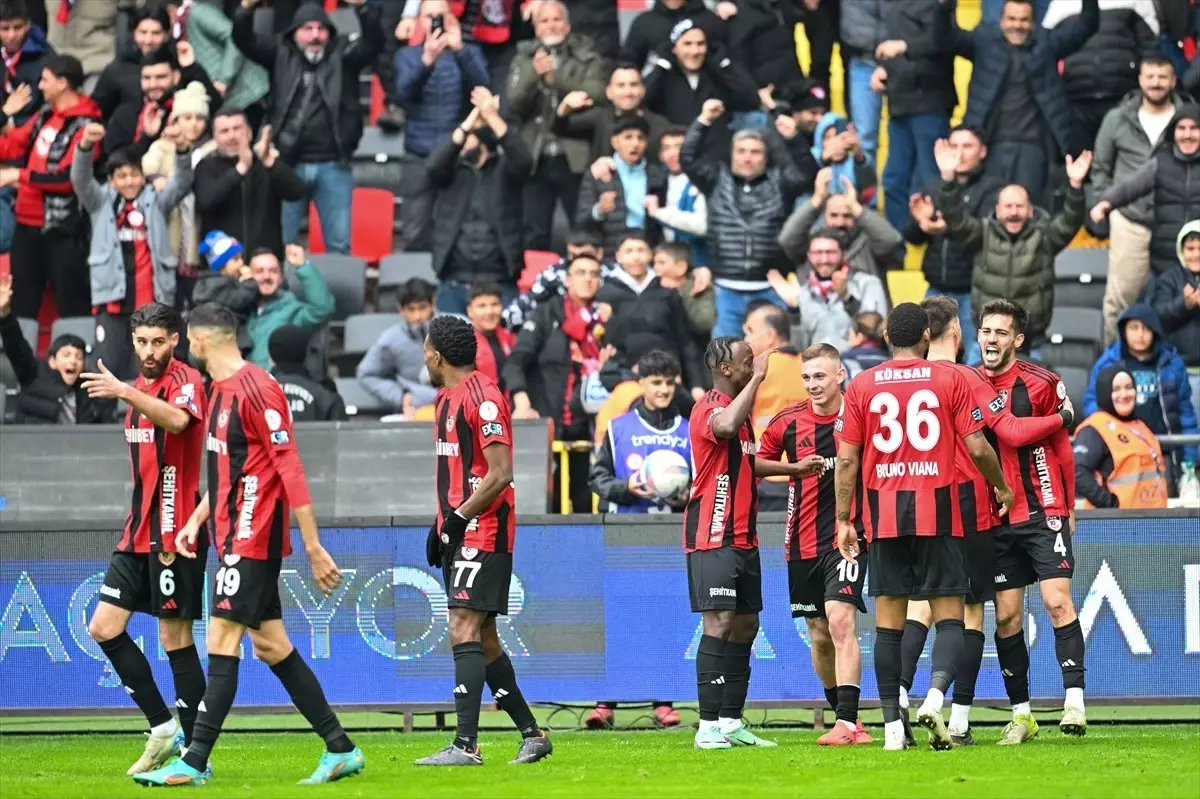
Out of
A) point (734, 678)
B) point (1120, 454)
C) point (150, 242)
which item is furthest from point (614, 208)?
point (734, 678)

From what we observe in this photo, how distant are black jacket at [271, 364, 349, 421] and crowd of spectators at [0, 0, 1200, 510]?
5 centimetres

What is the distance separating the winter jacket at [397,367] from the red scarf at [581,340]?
1185 millimetres

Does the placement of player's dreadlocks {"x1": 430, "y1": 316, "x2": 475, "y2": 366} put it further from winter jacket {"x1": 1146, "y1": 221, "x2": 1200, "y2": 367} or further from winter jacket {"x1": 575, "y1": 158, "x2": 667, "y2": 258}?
winter jacket {"x1": 1146, "y1": 221, "x2": 1200, "y2": 367}

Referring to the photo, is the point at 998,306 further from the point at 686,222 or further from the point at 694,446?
the point at 686,222

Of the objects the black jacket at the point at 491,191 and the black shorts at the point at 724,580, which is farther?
the black jacket at the point at 491,191

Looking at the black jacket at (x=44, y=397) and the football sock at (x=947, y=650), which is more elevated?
the black jacket at (x=44, y=397)

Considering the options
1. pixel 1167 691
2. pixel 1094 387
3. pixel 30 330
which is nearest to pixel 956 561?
pixel 1167 691

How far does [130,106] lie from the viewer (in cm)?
2028

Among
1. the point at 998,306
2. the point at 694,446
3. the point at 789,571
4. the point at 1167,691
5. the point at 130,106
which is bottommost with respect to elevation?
the point at 1167,691

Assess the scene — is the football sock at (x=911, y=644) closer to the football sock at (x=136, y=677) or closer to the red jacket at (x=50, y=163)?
the football sock at (x=136, y=677)

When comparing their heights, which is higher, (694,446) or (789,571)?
(694,446)

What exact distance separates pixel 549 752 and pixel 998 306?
357cm

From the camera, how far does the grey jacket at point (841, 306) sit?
17.2 meters

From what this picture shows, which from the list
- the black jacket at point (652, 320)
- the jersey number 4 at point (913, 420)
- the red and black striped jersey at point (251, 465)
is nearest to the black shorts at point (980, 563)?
the jersey number 4 at point (913, 420)
